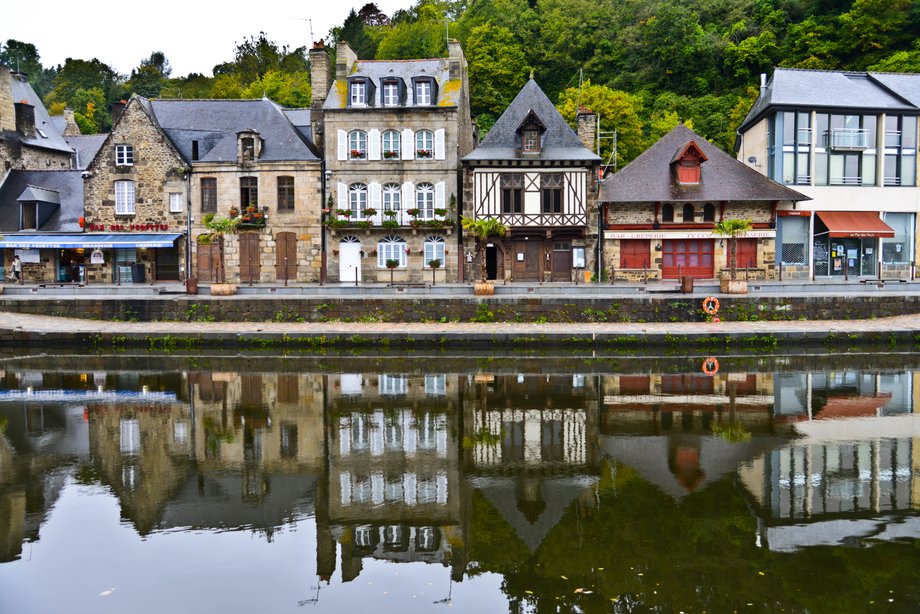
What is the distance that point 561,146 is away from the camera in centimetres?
2886

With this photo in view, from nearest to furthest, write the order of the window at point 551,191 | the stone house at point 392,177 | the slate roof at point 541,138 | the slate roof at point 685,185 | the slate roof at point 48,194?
the slate roof at point 685,185 < the slate roof at point 541,138 < the window at point 551,191 < the stone house at point 392,177 < the slate roof at point 48,194

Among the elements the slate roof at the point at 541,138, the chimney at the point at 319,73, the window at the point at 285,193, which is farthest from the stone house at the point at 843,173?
the window at the point at 285,193

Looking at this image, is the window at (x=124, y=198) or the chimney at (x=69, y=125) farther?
the chimney at (x=69, y=125)

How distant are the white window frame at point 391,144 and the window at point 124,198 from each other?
10.3m

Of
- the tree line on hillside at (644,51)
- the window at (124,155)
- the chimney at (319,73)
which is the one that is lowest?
the window at (124,155)

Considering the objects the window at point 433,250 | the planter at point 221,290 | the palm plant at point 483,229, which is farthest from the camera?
the window at point 433,250

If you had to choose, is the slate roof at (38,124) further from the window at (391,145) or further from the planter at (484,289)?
the planter at (484,289)

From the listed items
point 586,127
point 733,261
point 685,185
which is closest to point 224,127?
point 586,127

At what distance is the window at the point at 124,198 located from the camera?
29734mm

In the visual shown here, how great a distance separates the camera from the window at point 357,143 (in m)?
28.8

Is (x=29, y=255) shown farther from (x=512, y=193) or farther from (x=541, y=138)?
(x=541, y=138)

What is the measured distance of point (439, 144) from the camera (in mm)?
28734

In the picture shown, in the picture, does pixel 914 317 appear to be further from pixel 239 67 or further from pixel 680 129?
pixel 239 67

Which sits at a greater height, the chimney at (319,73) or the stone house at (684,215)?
the chimney at (319,73)
